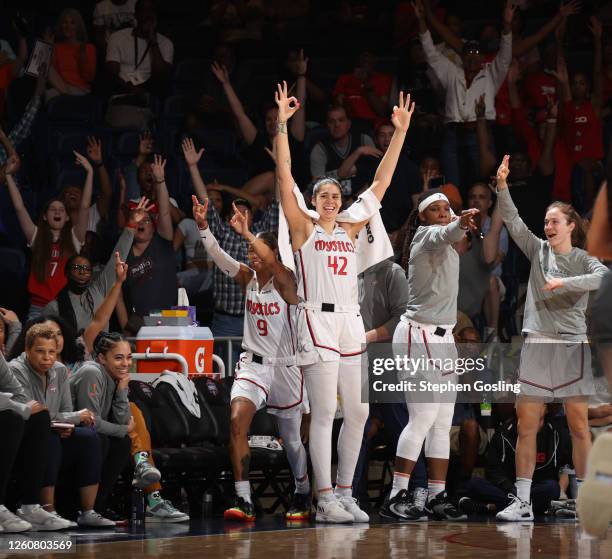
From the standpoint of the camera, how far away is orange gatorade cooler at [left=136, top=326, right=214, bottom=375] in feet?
26.6

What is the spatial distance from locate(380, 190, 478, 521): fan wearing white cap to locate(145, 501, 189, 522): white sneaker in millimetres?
1250

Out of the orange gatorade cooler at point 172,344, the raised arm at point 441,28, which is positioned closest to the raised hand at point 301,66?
the raised arm at point 441,28

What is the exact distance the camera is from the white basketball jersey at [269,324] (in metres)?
7.29

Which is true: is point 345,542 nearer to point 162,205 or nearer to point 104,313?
point 104,313

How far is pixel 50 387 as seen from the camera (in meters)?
6.52

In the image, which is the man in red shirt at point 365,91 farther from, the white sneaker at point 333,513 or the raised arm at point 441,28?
the white sneaker at point 333,513

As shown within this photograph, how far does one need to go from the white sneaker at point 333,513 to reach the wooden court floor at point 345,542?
0.15 m

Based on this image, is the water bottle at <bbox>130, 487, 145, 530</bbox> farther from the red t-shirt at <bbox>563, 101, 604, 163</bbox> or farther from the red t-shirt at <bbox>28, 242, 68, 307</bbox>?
the red t-shirt at <bbox>563, 101, 604, 163</bbox>

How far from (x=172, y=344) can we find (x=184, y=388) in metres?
0.46

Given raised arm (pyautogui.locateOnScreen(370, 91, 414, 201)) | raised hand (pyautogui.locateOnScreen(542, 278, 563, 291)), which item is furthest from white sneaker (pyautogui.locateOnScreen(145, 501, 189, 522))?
raised hand (pyautogui.locateOnScreen(542, 278, 563, 291))

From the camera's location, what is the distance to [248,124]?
1137 centimetres

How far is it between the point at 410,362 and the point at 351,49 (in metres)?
6.30

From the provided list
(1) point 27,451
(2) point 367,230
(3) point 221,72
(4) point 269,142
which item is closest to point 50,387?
(1) point 27,451

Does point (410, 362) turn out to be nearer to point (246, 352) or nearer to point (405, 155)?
point (246, 352)
